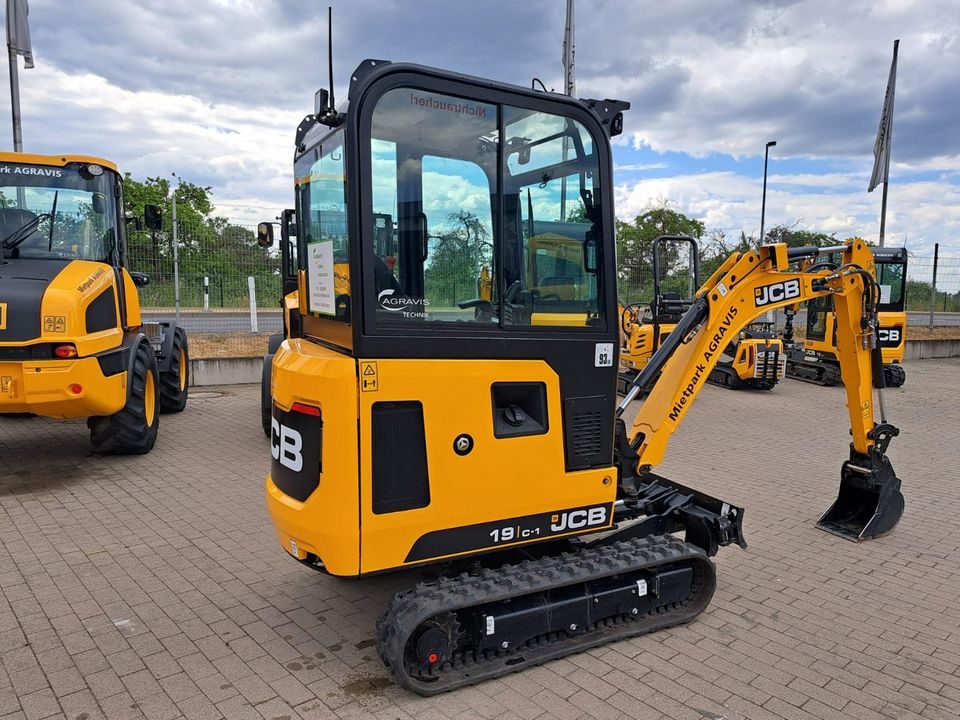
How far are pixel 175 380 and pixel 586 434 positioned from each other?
750cm

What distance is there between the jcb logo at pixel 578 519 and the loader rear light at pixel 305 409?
1.32 meters

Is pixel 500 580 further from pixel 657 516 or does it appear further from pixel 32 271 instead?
pixel 32 271

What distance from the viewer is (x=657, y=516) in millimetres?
4418

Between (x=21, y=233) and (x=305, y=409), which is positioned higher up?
(x=21, y=233)

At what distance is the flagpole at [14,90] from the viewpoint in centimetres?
1059

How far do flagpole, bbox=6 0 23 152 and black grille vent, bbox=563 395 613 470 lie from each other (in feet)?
35.7

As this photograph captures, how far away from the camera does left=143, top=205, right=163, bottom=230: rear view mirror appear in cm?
805

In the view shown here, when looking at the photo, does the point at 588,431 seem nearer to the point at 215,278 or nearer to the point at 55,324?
the point at 55,324

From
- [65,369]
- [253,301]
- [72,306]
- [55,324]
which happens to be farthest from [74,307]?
[253,301]

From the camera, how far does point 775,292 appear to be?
4.66 metres

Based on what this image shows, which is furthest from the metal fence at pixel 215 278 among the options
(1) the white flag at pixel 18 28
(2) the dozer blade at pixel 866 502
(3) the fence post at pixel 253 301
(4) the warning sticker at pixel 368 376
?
(4) the warning sticker at pixel 368 376

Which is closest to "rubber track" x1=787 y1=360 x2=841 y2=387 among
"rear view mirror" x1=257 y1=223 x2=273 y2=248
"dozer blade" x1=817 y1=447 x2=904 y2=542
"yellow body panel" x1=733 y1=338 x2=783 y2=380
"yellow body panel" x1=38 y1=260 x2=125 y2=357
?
"yellow body panel" x1=733 y1=338 x2=783 y2=380

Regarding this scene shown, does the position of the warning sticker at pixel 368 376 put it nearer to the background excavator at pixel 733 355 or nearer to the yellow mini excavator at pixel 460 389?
the yellow mini excavator at pixel 460 389

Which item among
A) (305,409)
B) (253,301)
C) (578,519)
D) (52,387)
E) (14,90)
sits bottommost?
(578,519)
